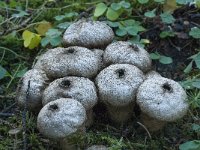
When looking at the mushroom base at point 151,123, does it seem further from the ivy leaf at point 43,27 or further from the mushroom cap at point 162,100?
the ivy leaf at point 43,27

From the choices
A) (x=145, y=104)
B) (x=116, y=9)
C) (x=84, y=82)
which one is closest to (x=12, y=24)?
(x=116, y=9)

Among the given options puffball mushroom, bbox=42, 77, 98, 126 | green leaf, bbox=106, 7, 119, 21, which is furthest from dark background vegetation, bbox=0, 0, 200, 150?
puffball mushroom, bbox=42, 77, 98, 126

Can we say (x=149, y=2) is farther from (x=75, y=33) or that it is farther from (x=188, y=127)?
(x=188, y=127)

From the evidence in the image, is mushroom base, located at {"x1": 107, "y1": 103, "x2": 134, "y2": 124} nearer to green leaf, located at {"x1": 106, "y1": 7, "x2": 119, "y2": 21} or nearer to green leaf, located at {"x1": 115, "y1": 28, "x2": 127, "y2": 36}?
green leaf, located at {"x1": 115, "y1": 28, "x2": 127, "y2": 36}

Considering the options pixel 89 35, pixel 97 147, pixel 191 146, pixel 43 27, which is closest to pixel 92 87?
pixel 97 147

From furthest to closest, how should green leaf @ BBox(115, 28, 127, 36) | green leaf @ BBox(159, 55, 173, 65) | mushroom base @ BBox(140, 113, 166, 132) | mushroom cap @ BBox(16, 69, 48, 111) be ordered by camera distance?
green leaf @ BBox(115, 28, 127, 36)
green leaf @ BBox(159, 55, 173, 65)
mushroom cap @ BBox(16, 69, 48, 111)
mushroom base @ BBox(140, 113, 166, 132)
